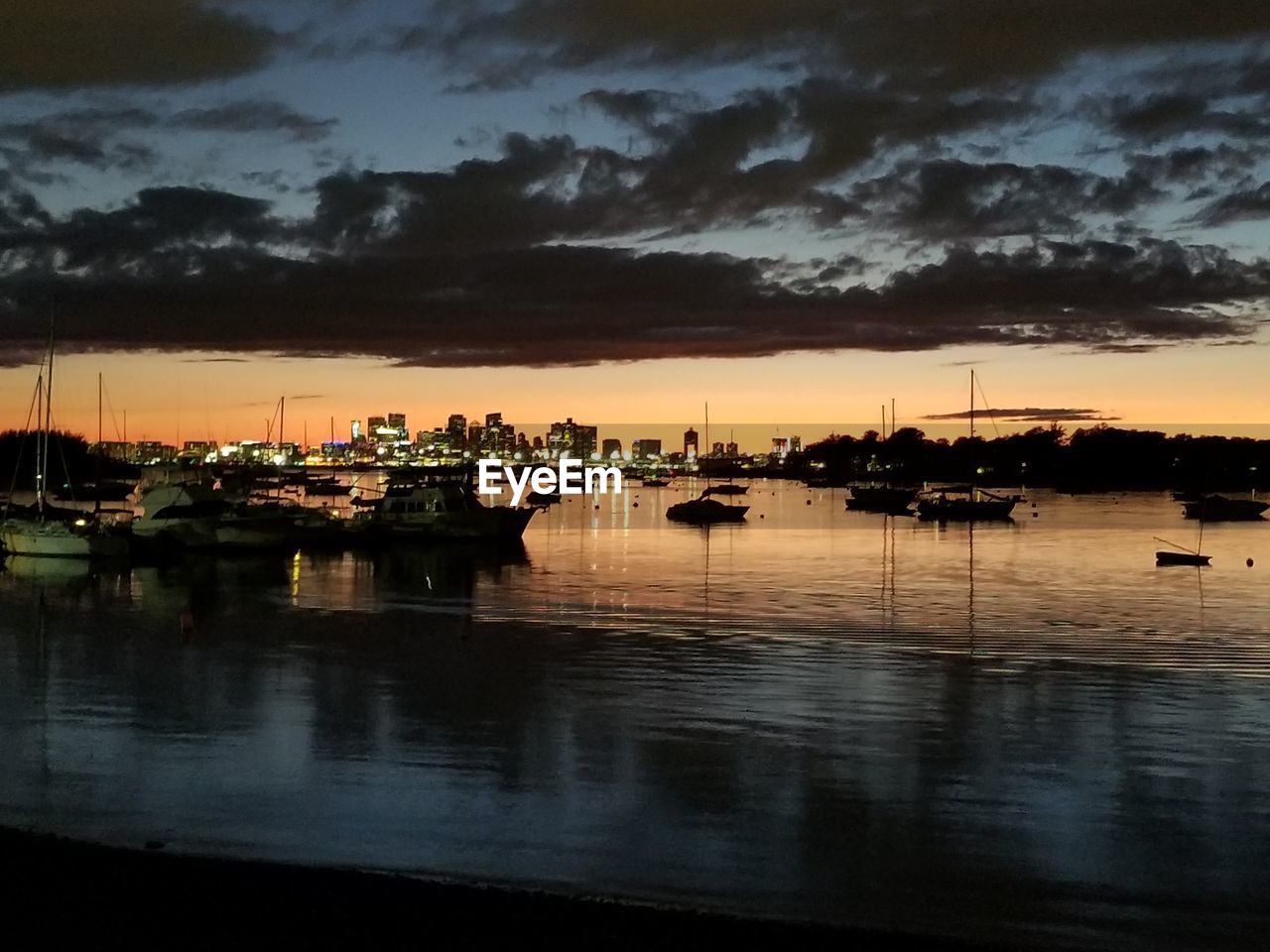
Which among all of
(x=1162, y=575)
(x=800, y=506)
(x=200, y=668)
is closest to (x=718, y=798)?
(x=200, y=668)

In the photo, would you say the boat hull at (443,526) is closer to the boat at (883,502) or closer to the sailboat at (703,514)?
the sailboat at (703,514)

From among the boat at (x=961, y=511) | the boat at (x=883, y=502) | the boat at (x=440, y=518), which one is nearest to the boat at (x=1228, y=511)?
the boat at (x=961, y=511)

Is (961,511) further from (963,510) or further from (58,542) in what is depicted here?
(58,542)

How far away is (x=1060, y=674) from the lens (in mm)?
26891

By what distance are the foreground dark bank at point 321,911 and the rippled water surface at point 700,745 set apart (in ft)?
4.93

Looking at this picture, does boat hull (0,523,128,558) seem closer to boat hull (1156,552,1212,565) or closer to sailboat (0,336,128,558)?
sailboat (0,336,128,558)

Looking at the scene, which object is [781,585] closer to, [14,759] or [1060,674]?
[1060,674]

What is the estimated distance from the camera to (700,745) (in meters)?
18.9

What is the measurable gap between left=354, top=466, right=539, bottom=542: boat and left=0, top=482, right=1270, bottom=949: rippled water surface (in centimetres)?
2577

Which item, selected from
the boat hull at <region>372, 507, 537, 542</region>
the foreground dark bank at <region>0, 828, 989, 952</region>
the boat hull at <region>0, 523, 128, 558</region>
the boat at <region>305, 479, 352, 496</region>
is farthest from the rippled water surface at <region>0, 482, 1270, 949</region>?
the boat at <region>305, 479, 352, 496</region>

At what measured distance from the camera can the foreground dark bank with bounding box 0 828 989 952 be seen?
30.6 feet

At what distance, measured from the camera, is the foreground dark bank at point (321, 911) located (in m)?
9.34

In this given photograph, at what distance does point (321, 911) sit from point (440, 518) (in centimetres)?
6140

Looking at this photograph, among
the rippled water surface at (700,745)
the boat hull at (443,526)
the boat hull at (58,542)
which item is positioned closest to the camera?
the rippled water surface at (700,745)
